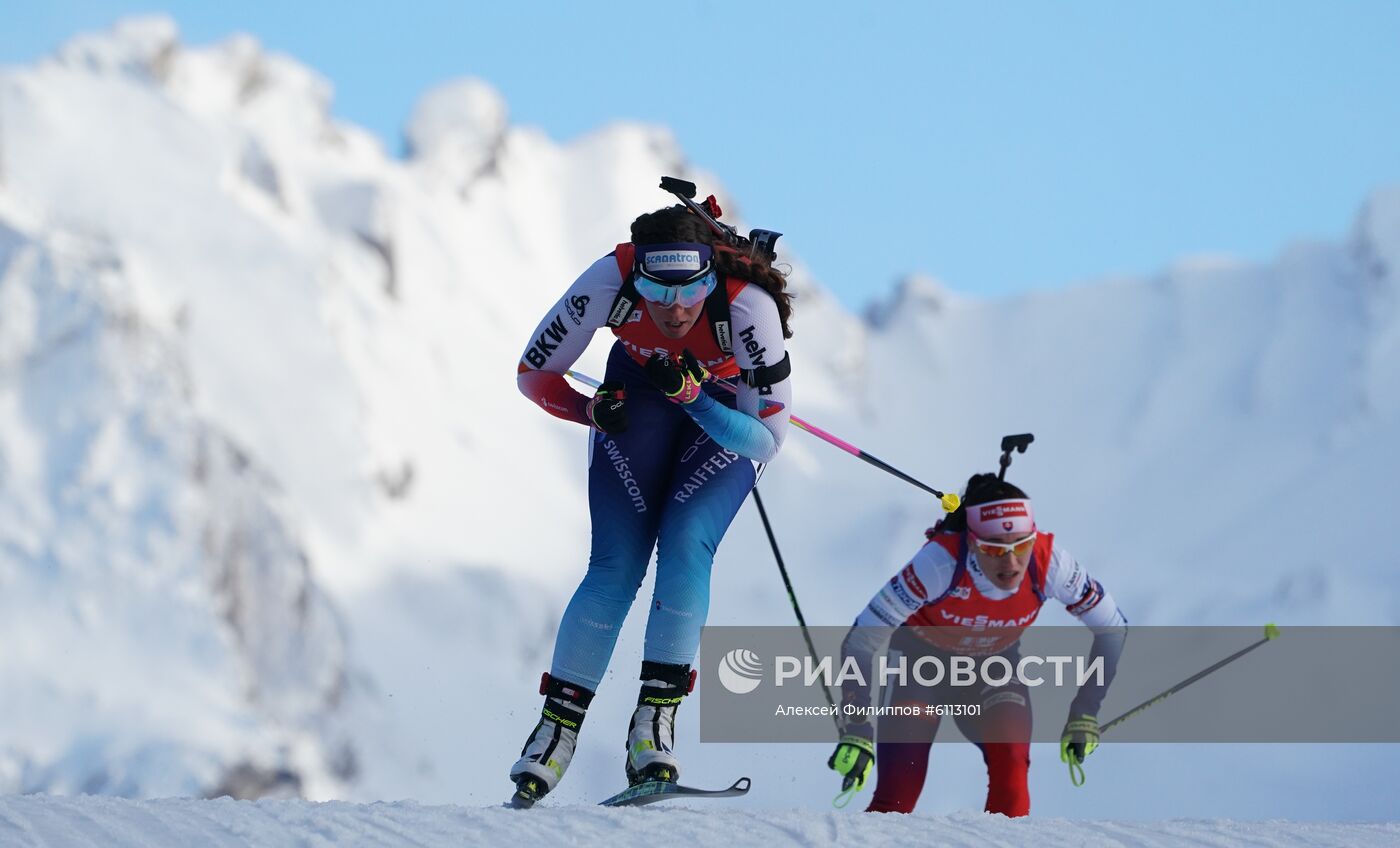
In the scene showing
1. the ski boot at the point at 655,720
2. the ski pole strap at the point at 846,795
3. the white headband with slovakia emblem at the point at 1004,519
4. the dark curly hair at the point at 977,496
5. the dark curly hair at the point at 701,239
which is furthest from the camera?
the dark curly hair at the point at 977,496

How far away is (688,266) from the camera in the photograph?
6.73m

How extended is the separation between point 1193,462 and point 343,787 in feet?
380

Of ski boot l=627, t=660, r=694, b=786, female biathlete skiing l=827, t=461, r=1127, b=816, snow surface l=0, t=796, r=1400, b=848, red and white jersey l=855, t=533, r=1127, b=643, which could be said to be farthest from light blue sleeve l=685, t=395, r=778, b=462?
red and white jersey l=855, t=533, r=1127, b=643

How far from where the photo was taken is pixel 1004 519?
338 inches

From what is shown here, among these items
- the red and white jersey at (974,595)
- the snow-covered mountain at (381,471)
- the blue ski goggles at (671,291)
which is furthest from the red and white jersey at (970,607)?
the snow-covered mountain at (381,471)

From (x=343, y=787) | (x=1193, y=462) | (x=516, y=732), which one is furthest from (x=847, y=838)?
(x=1193, y=462)

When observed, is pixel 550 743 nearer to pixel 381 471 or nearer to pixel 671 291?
pixel 671 291

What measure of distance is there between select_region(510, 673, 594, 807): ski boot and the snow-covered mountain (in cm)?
4982

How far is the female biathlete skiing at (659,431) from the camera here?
671cm

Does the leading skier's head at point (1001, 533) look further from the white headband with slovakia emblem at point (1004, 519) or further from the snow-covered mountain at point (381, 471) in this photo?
the snow-covered mountain at point (381, 471)

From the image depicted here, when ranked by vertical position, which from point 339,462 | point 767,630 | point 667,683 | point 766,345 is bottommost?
point 667,683

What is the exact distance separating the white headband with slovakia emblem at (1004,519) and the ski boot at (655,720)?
2.45m

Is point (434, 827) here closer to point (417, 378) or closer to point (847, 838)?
point (847, 838)

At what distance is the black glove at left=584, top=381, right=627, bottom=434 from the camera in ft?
22.0
